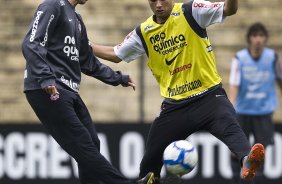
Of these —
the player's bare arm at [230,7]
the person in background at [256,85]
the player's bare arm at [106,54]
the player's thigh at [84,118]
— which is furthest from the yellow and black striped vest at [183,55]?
the person in background at [256,85]

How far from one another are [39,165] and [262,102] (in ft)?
10.8

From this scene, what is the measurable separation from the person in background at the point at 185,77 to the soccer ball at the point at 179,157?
7.8 inches

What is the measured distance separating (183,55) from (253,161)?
1.27 meters

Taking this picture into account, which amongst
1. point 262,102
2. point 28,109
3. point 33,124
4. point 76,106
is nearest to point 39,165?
point 33,124

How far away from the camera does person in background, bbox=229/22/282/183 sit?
13.2m

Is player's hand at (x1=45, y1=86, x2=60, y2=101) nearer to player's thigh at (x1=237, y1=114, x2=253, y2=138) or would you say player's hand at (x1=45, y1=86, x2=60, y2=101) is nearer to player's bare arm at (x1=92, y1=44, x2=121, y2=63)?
player's bare arm at (x1=92, y1=44, x2=121, y2=63)

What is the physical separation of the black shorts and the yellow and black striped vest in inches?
151

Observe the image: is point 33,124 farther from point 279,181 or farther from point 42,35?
point 42,35

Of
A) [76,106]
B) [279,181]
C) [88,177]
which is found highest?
[76,106]

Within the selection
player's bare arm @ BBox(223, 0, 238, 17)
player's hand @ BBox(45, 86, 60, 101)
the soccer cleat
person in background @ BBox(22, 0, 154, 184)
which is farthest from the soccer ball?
player's bare arm @ BBox(223, 0, 238, 17)

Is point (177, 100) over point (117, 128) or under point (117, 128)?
over

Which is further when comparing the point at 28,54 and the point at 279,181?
the point at 279,181

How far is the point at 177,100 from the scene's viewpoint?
946 centimetres

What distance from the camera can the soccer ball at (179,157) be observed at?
30.3 feet
